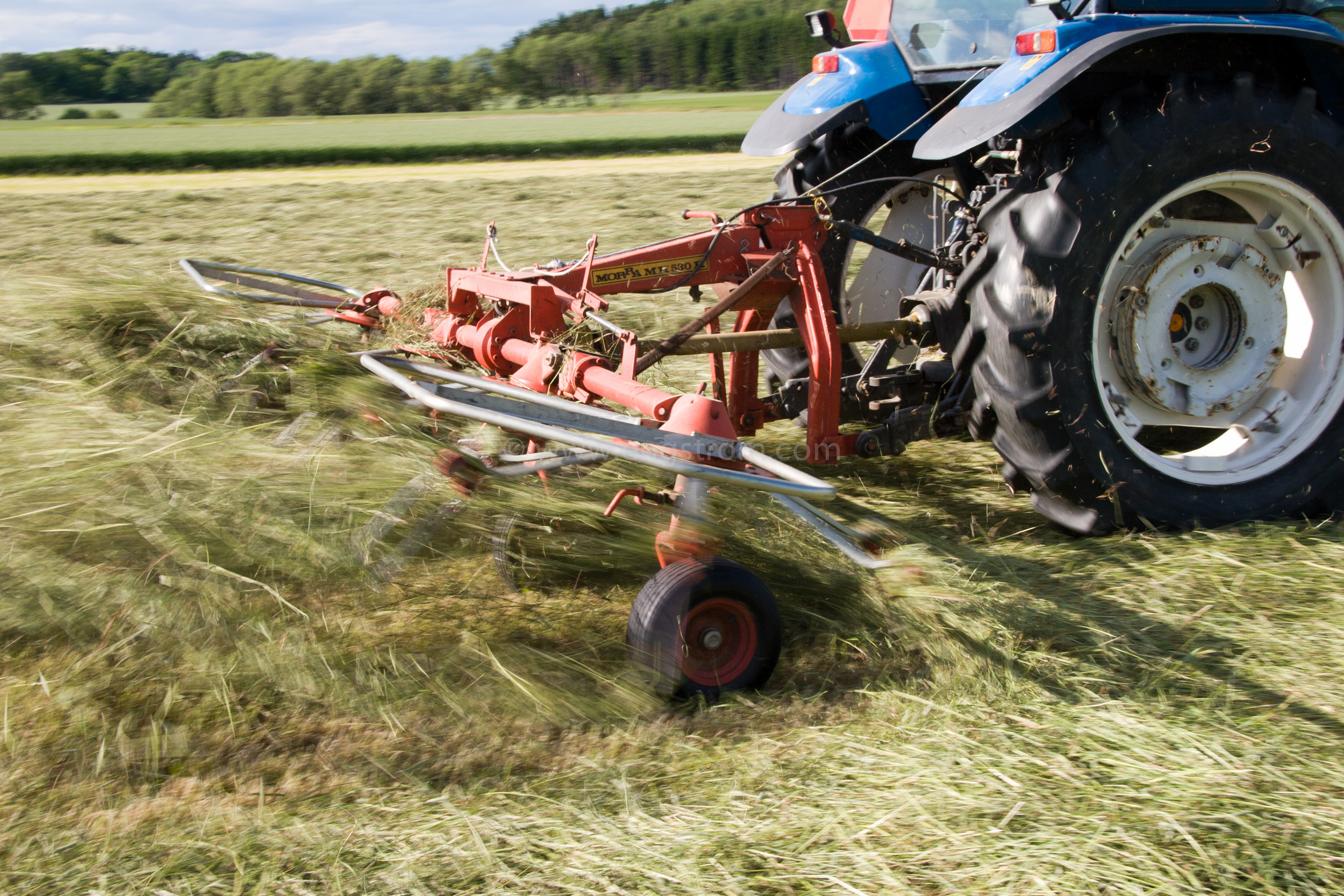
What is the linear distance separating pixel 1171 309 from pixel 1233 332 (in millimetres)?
285

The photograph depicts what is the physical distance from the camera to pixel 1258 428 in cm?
339

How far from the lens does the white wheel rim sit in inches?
128

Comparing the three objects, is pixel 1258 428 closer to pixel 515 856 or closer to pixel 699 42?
pixel 515 856

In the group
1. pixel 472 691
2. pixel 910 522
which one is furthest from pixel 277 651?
pixel 910 522

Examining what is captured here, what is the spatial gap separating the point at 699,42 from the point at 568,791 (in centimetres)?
3117

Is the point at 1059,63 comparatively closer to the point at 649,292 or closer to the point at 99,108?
the point at 649,292

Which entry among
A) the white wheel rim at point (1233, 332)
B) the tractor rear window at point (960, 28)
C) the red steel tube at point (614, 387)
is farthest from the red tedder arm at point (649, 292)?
the tractor rear window at point (960, 28)

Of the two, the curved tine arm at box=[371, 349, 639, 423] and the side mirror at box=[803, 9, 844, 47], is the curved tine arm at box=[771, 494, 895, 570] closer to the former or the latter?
the curved tine arm at box=[371, 349, 639, 423]

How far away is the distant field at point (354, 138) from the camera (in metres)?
14.9

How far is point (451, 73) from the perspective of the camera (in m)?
28.1

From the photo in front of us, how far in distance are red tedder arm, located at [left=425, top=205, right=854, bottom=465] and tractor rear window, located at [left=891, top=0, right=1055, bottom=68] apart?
112 centimetres

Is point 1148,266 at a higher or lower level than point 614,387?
higher

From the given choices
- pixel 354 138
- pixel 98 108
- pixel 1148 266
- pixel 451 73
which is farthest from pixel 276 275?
pixel 98 108

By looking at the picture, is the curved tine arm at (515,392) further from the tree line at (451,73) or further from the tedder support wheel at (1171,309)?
the tree line at (451,73)
